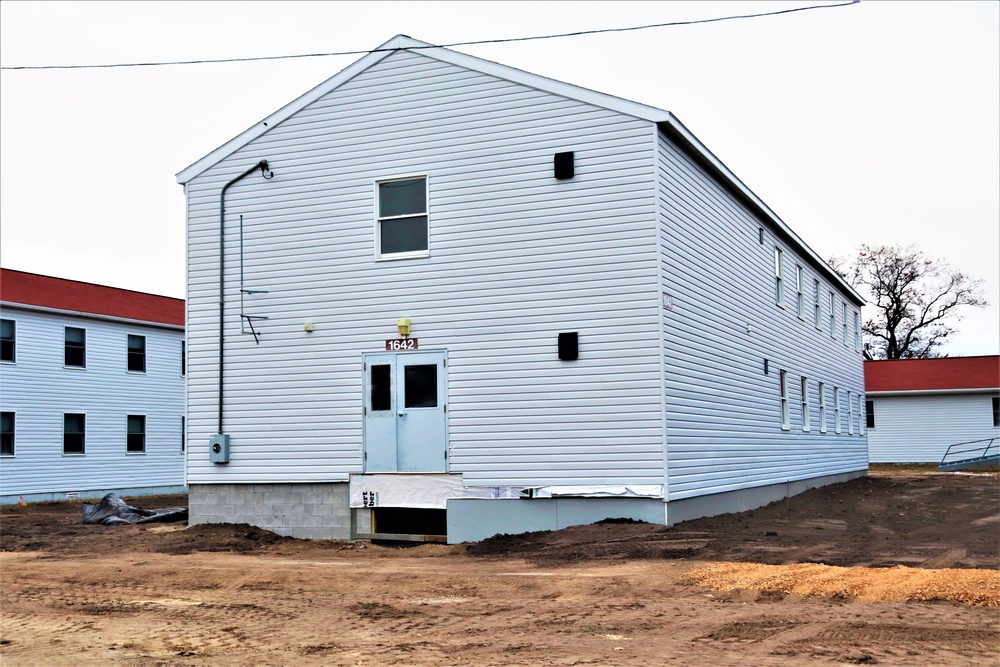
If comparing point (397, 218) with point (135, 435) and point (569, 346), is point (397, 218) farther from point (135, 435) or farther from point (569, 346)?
point (135, 435)

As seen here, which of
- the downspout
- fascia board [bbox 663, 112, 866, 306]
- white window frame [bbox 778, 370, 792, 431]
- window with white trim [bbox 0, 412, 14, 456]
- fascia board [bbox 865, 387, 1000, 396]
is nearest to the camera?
fascia board [bbox 663, 112, 866, 306]

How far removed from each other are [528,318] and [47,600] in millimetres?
8006

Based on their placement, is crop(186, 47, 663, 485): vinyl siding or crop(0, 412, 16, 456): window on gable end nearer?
crop(186, 47, 663, 485): vinyl siding

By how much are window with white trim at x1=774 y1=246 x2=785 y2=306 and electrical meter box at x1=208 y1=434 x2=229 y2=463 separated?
41.8 ft

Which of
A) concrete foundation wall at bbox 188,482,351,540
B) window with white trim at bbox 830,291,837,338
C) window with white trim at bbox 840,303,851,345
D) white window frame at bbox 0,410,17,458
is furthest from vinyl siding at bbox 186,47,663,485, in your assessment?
window with white trim at bbox 840,303,851,345

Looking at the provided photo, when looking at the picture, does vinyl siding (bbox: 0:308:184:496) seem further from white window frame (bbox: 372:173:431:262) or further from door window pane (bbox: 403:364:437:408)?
door window pane (bbox: 403:364:437:408)

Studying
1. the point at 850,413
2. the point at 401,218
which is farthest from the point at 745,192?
the point at 850,413

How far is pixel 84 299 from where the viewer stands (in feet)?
119

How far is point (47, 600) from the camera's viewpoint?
12250 millimetres

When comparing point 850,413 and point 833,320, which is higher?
point 833,320

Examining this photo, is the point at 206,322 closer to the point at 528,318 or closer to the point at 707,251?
the point at 528,318

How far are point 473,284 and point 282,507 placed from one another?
5.15 metres

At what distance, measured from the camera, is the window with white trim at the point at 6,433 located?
3253cm

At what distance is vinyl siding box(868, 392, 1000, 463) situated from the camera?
46875 millimetres
